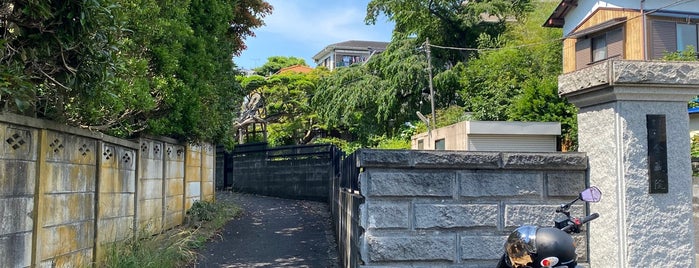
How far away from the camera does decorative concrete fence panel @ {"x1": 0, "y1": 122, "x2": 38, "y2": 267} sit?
407 cm

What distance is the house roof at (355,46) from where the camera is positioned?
199ft

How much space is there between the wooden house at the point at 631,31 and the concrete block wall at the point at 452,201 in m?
18.1

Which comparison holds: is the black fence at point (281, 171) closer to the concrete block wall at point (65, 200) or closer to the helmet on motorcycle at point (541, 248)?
the concrete block wall at point (65, 200)

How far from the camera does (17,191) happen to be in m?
4.25

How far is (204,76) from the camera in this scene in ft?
30.8

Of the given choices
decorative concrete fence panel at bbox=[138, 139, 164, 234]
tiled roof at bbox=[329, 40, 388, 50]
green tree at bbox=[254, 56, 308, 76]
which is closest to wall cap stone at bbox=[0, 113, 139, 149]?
decorative concrete fence panel at bbox=[138, 139, 164, 234]

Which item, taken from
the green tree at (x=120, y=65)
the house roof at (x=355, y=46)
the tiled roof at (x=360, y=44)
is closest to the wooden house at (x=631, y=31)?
the green tree at (x=120, y=65)

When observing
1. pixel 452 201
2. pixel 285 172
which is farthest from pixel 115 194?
pixel 285 172

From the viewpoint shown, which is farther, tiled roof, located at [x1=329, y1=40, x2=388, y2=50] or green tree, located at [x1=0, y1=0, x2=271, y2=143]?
tiled roof, located at [x1=329, y1=40, x2=388, y2=50]

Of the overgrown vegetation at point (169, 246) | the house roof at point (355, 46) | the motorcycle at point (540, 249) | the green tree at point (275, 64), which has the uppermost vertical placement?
the house roof at point (355, 46)

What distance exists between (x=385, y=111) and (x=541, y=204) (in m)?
→ 22.8

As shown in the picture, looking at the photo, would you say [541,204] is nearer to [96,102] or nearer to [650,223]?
[650,223]

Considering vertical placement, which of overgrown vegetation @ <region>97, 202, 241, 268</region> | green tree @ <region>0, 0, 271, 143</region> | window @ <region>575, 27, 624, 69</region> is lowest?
overgrown vegetation @ <region>97, 202, 241, 268</region>

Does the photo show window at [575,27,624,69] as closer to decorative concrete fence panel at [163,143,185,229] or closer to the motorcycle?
decorative concrete fence panel at [163,143,185,229]
